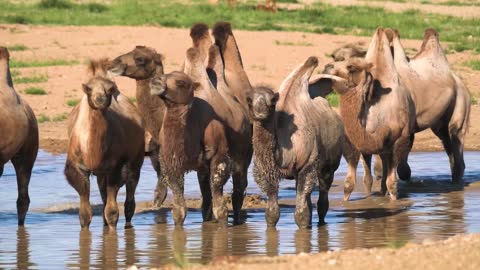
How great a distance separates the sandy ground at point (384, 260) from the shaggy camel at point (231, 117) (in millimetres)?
3661

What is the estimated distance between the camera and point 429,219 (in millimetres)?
13117

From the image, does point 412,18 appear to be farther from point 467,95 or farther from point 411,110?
point 411,110

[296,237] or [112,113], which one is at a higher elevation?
[112,113]

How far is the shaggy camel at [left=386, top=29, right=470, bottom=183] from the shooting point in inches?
651

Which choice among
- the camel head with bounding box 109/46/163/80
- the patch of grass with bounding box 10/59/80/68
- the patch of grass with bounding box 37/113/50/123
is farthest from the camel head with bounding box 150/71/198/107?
the patch of grass with bounding box 10/59/80/68

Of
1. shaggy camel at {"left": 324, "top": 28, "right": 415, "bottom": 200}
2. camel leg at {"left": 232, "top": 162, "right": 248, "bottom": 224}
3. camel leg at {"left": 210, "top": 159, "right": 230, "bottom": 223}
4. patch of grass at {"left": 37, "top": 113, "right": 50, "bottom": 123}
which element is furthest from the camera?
patch of grass at {"left": 37, "top": 113, "right": 50, "bottom": 123}

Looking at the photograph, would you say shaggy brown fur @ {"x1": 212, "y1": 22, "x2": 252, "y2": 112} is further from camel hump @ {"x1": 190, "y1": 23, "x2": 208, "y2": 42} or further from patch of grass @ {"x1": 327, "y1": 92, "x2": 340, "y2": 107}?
patch of grass @ {"x1": 327, "y1": 92, "x2": 340, "y2": 107}

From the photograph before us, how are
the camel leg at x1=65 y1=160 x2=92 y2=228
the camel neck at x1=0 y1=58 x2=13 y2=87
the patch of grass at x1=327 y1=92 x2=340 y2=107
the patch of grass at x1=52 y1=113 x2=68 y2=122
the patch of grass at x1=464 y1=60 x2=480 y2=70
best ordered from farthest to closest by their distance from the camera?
the patch of grass at x1=464 y1=60 x2=480 y2=70 → the patch of grass at x1=327 y1=92 x2=340 y2=107 → the patch of grass at x1=52 y1=113 x2=68 y2=122 → the camel neck at x1=0 y1=58 x2=13 y2=87 → the camel leg at x1=65 y1=160 x2=92 y2=228

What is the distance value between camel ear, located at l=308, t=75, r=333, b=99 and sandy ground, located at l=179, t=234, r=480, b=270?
12.7 ft

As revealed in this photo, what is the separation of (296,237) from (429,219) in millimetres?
1881

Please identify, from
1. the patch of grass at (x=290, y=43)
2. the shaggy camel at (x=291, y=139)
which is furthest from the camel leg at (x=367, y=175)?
the patch of grass at (x=290, y=43)

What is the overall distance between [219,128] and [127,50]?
1454cm

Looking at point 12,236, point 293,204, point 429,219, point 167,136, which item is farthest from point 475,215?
point 12,236

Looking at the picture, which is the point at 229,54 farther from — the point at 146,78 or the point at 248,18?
the point at 248,18
